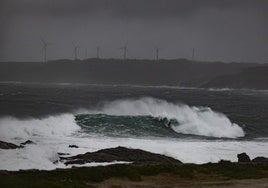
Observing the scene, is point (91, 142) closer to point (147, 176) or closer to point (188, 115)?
point (147, 176)

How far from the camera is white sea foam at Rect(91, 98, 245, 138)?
168ft

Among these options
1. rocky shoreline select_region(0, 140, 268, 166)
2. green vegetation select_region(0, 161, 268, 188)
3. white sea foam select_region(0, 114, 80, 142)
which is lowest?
rocky shoreline select_region(0, 140, 268, 166)

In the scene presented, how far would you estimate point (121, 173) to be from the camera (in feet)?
63.7

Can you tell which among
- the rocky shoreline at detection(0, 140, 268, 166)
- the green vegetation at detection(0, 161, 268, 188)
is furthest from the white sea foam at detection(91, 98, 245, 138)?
the green vegetation at detection(0, 161, 268, 188)

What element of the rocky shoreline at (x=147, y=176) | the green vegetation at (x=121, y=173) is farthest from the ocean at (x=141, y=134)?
the rocky shoreline at (x=147, y=176)

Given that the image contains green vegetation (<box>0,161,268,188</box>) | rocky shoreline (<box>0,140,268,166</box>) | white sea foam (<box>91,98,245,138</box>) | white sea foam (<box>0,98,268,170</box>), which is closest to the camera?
green vegetation (<box>0,161,268,188</box>)

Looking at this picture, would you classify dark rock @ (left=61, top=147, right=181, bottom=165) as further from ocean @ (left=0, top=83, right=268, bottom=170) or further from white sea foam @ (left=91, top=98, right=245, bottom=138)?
white sea foam @ (left=91, top=98, right=245, bottom=138)

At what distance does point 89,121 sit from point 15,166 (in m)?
26.9

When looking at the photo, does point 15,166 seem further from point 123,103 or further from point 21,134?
point 123,103

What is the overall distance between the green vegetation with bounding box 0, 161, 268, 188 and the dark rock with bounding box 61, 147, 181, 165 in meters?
6.29

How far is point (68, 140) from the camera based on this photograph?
1449 inches

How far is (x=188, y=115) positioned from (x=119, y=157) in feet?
103

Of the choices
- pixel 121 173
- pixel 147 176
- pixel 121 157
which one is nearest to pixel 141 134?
pixel 121 157

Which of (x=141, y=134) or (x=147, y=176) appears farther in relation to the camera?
(x=141, y=134)
